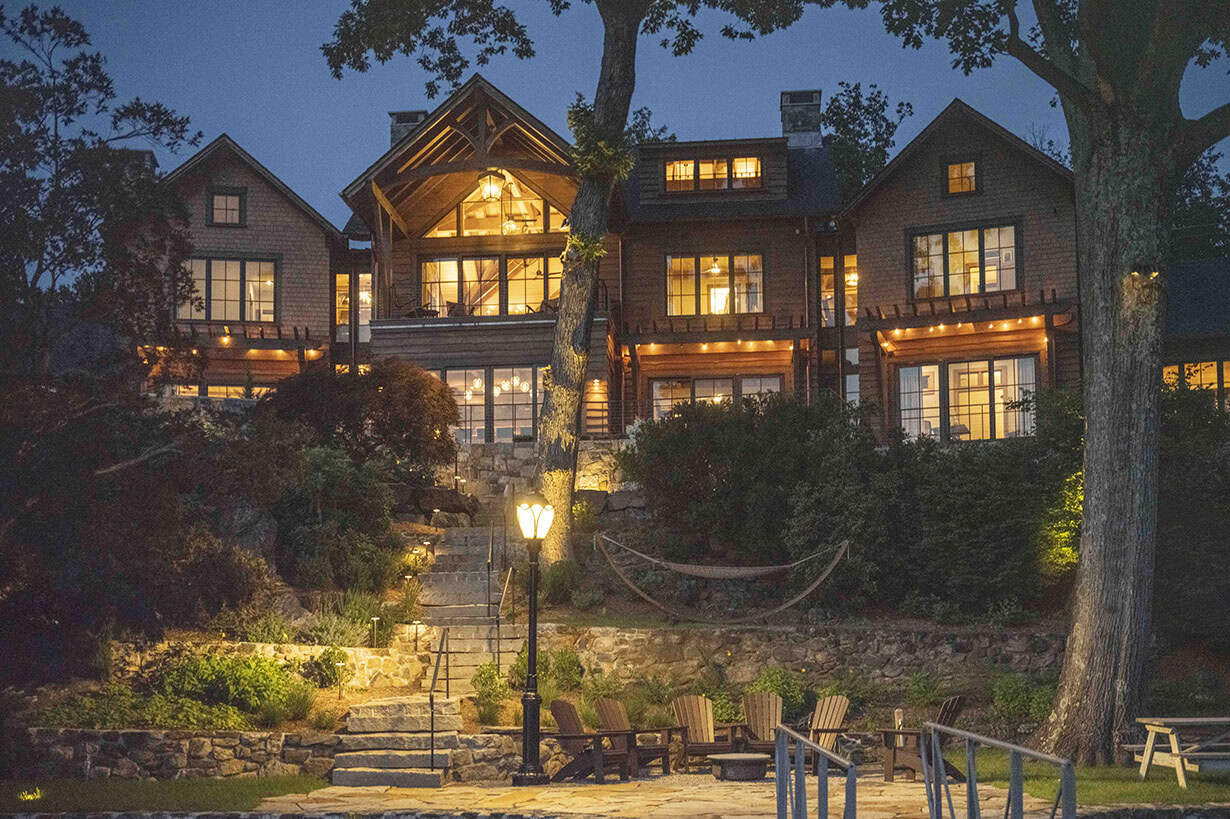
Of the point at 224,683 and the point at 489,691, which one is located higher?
the point at 224,683

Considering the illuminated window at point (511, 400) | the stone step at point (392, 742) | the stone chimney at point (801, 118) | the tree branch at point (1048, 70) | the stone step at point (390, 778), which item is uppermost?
the stone chimney at point (801, 118)

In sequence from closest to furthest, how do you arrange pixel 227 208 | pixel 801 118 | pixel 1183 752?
pixel 1183 752, pixel 227 208, pixel 801 118

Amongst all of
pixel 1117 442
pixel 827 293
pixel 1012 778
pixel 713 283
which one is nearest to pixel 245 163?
pixel 713 283

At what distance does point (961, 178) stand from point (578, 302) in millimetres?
11994

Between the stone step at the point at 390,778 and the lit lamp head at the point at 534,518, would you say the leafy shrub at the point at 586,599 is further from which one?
the stone step at the point at 390,778

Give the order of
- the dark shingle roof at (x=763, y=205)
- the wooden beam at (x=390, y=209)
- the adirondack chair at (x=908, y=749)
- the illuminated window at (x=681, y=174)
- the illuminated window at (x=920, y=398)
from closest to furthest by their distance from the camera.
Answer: the adirondack chair at (x=908, y=749) → the wooden beam at (x=390, y=209) → the illuminated window at (x=920, y=398) → the dark shingle roof at (x=763, y=205) → the illuminated window at (x=681, y=174)

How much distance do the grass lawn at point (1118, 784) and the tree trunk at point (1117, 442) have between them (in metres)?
0.51

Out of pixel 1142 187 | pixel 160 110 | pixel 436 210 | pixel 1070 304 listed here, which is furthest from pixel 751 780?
pixel 436 210

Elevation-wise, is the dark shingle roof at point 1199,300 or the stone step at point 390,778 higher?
the dark shingle roof at point 1199,300

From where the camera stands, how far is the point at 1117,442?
14.9 metres

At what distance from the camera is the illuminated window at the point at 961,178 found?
3064cm

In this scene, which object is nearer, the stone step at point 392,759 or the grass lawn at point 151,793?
the grass lawn at point 151,793

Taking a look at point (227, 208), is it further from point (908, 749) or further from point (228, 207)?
point (908, 749)

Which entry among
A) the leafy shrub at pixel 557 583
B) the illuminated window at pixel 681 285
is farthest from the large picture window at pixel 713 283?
the leafy shrub at pixel 557 583
